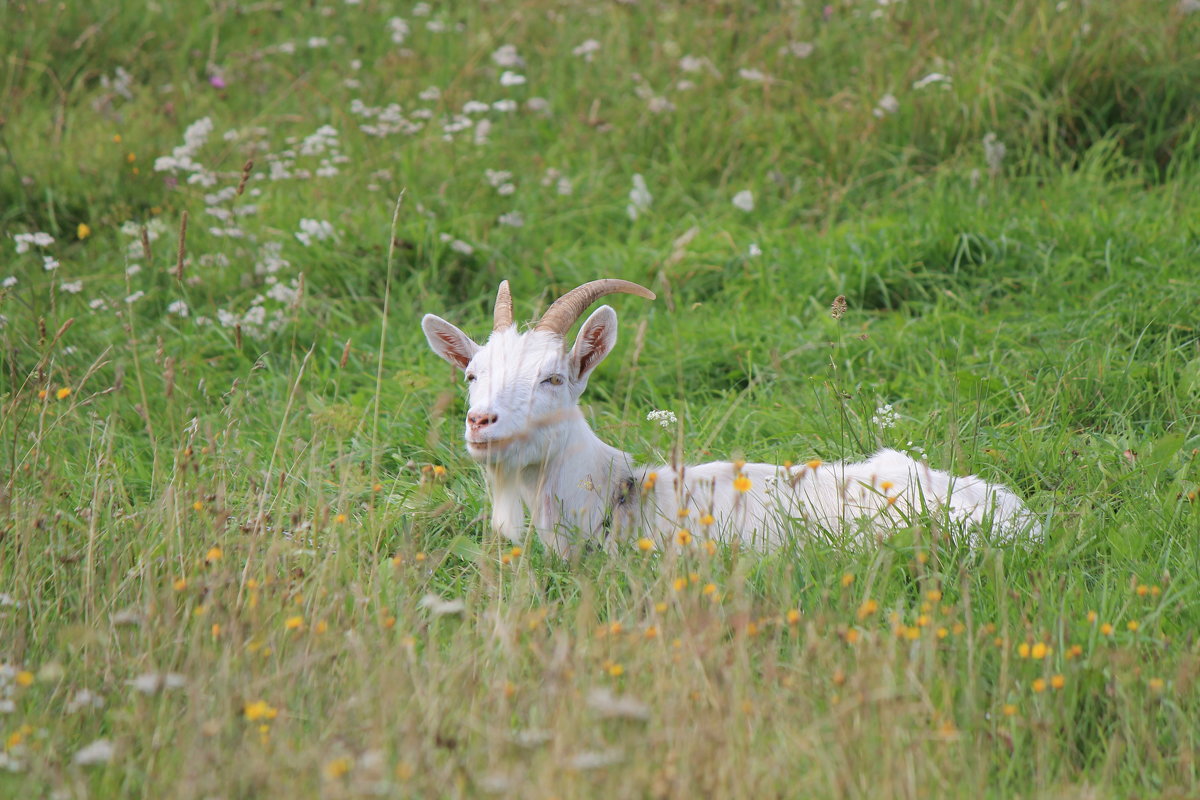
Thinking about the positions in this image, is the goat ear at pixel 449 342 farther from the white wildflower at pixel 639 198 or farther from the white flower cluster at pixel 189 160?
the white wildflower at pixel 639 198

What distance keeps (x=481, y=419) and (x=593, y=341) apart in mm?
759

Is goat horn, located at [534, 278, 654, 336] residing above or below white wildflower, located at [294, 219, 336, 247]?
above

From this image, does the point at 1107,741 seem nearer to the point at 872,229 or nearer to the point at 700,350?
the point at 700,350

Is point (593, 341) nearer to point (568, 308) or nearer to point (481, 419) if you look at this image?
point (568, 308)

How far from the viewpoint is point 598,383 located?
5555 millimetres

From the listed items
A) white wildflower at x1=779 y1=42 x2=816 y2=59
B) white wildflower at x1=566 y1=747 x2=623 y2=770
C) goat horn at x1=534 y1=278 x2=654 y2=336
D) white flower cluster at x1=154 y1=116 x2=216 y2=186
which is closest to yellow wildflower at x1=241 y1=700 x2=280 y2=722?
white wildflower at x1=566 y1=747 x2=623 y2=770

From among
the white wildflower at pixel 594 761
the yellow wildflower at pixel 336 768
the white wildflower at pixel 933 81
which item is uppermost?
the white wildflower at pixel 933 81

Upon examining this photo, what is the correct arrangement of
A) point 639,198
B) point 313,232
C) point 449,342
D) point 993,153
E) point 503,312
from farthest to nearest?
1. point 639,198
2. point 993,153
3. point 313,232
4. point 449,342
5. point 503,312

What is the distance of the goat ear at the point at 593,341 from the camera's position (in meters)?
4.34

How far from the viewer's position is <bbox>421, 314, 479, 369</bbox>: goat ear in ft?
14.8

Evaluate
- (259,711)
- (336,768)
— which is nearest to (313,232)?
(259,711)

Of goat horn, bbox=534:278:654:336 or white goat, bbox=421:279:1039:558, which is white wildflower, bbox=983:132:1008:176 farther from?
goat horn, bbox=534:278:654:336

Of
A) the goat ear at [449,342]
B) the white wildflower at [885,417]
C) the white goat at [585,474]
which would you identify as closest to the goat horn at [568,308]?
the white goat at [585,474]

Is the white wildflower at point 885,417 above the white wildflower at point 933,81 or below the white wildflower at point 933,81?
below
